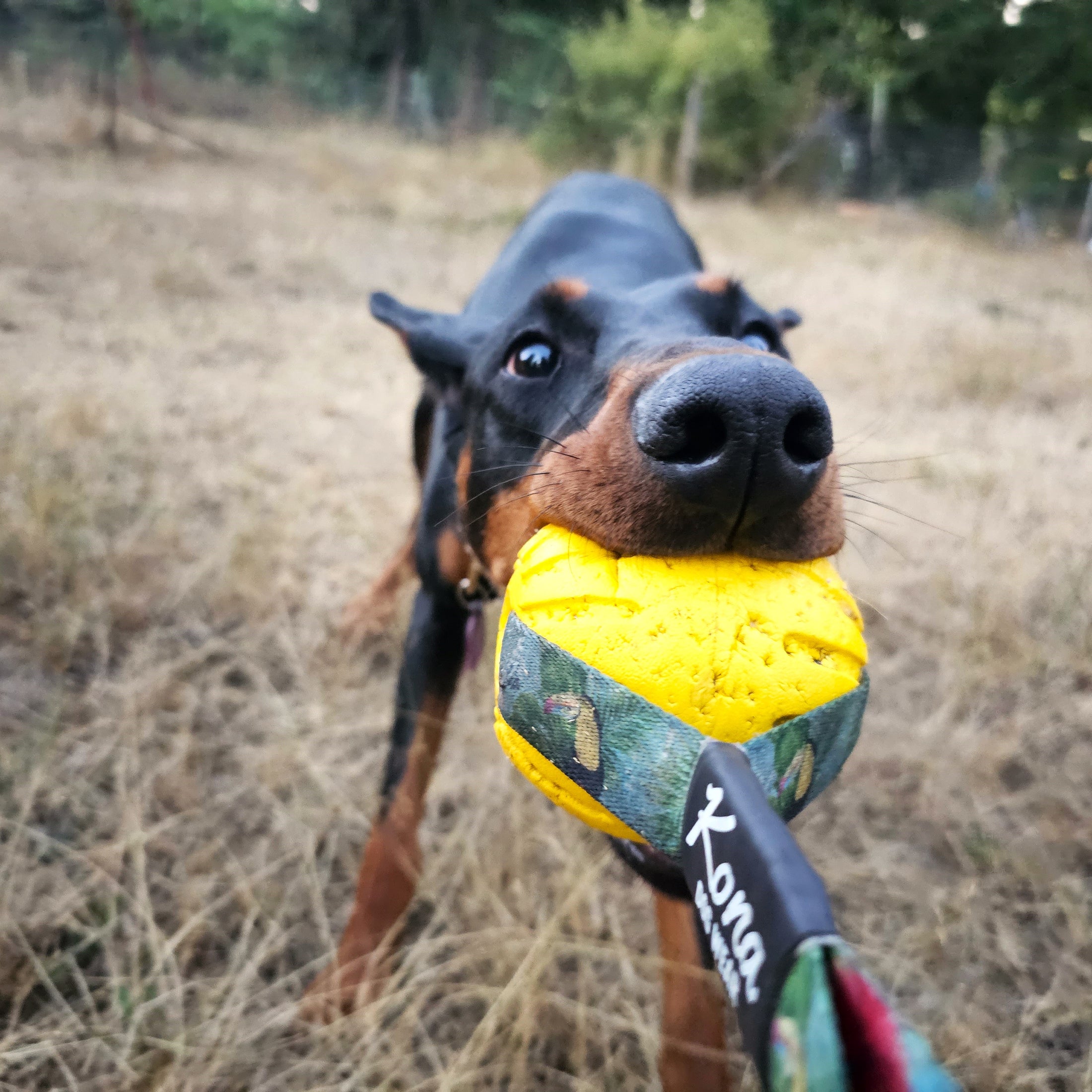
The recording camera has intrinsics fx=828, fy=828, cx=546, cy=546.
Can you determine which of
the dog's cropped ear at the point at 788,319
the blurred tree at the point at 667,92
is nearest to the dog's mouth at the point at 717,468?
the dog's cropped ear at the point at 788,319

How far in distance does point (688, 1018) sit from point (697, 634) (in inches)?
39.1

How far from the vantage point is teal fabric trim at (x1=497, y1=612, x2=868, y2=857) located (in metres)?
0.83

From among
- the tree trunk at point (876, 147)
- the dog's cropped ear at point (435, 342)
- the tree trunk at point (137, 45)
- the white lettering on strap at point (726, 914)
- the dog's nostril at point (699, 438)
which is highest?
the tree trunk at point (876, 147)

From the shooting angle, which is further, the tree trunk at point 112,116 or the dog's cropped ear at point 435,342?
the tree trunk at point 112,116

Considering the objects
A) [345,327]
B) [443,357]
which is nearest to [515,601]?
[443,357]

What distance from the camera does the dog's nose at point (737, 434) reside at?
98cm

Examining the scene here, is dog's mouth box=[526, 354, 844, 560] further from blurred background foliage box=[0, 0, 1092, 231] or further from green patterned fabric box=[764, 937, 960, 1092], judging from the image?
blurred background foliage box=[0, 0, 1092, 231]

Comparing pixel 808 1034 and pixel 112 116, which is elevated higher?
pixel 112 116

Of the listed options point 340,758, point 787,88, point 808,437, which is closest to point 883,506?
point 808,437

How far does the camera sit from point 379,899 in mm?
1778

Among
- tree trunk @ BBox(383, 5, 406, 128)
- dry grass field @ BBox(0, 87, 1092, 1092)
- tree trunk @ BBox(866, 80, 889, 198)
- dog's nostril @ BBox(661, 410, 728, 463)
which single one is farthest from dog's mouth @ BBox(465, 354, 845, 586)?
tree trunk @ BBox(383, 5, 406, 128)

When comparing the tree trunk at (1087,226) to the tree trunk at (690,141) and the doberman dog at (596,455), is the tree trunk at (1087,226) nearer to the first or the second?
the tree trunk at (690,141)

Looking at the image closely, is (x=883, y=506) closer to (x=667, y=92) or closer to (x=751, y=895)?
(x=751, y=895)

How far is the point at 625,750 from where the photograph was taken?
87cm
